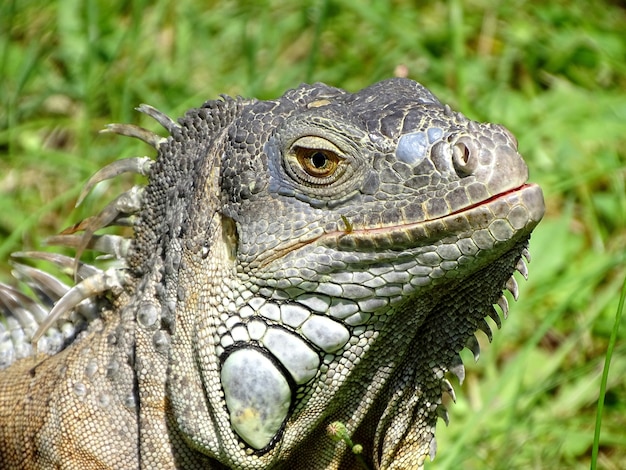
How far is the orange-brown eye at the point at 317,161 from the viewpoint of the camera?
3.09 meters

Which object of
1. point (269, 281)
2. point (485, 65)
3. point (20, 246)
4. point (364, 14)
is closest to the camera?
point (269, 281)

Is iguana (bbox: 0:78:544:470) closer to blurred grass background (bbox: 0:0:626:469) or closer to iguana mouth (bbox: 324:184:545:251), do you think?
iguana mouth (bbox: 324:184:545:251)

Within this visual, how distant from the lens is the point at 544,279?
627 centimetres

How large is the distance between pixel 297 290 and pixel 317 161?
1.34 feet

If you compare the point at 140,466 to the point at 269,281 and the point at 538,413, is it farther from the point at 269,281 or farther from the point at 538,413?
the point at 538,413

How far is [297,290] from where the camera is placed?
121 inches

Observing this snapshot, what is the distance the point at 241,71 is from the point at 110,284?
4.17 m

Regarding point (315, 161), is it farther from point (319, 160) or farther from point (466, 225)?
point (466, 225)

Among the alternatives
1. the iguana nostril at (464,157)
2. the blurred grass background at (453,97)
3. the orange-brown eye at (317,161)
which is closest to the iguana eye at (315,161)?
the orange-brown eye at (317,161)

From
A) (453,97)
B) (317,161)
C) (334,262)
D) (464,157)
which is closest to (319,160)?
(317,161)

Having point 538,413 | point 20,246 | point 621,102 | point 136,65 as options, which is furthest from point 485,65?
point 20,246

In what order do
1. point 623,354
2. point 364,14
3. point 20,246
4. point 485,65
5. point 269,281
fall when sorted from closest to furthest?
point 269,281 → point 623,354 → point 20,246 → point 364,14 → point 485,65

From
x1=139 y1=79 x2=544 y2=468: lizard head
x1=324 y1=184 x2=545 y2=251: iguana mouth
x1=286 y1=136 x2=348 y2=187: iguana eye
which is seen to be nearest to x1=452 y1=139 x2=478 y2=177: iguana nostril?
x1=139 y1=79 x2=544 y2=468: lizard head

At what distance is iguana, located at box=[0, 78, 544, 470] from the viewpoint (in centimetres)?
300
